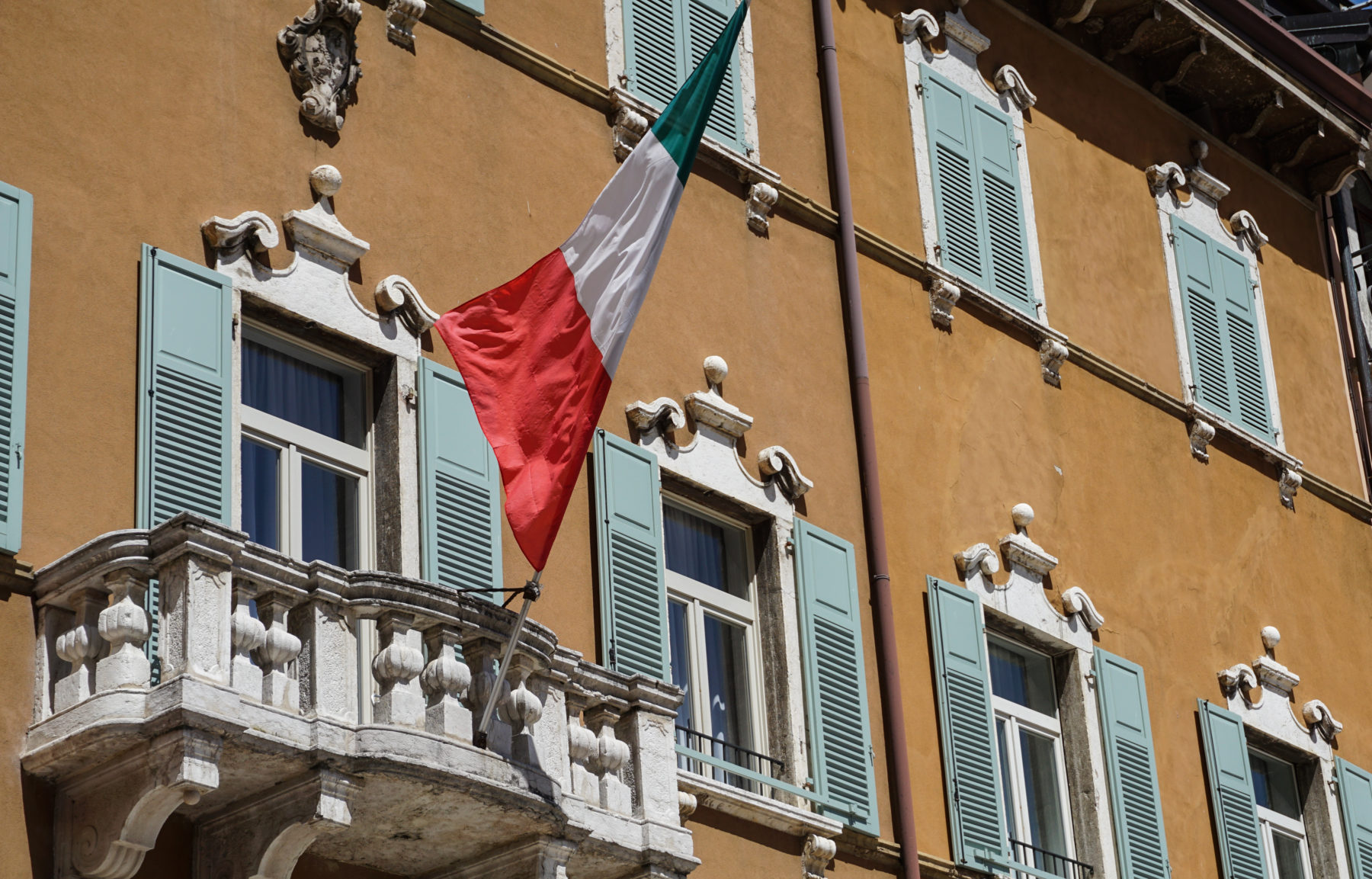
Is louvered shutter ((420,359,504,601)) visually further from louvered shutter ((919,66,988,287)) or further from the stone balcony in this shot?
louvered shutter ((919,66,988,287))

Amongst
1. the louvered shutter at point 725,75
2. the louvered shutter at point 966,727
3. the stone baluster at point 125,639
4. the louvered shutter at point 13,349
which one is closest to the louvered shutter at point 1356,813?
the louvered shutter at point 966,727

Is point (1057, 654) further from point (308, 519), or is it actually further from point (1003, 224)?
A: point (308, 519)

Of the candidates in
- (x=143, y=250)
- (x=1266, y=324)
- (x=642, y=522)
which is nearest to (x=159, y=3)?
(x=143, y=250)

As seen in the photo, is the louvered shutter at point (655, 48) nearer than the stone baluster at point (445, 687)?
No

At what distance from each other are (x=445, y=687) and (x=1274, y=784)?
29.6 ft

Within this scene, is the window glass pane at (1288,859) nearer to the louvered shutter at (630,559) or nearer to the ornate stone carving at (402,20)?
the louvered shutter at (630,559)

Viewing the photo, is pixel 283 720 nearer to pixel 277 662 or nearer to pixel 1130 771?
pixel 277 662

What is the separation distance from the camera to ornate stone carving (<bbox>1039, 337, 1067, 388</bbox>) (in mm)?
16656

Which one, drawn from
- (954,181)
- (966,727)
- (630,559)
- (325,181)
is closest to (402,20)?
(325,181)

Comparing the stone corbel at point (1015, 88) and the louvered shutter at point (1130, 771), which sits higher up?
the stone corbel at point (1015, 88)

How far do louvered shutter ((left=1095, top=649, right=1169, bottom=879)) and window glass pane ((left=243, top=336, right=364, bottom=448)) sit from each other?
19.2ft

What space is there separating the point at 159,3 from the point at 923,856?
629 cm

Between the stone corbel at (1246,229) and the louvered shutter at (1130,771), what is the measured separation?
4816mm

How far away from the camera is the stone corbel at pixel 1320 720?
1752cm
